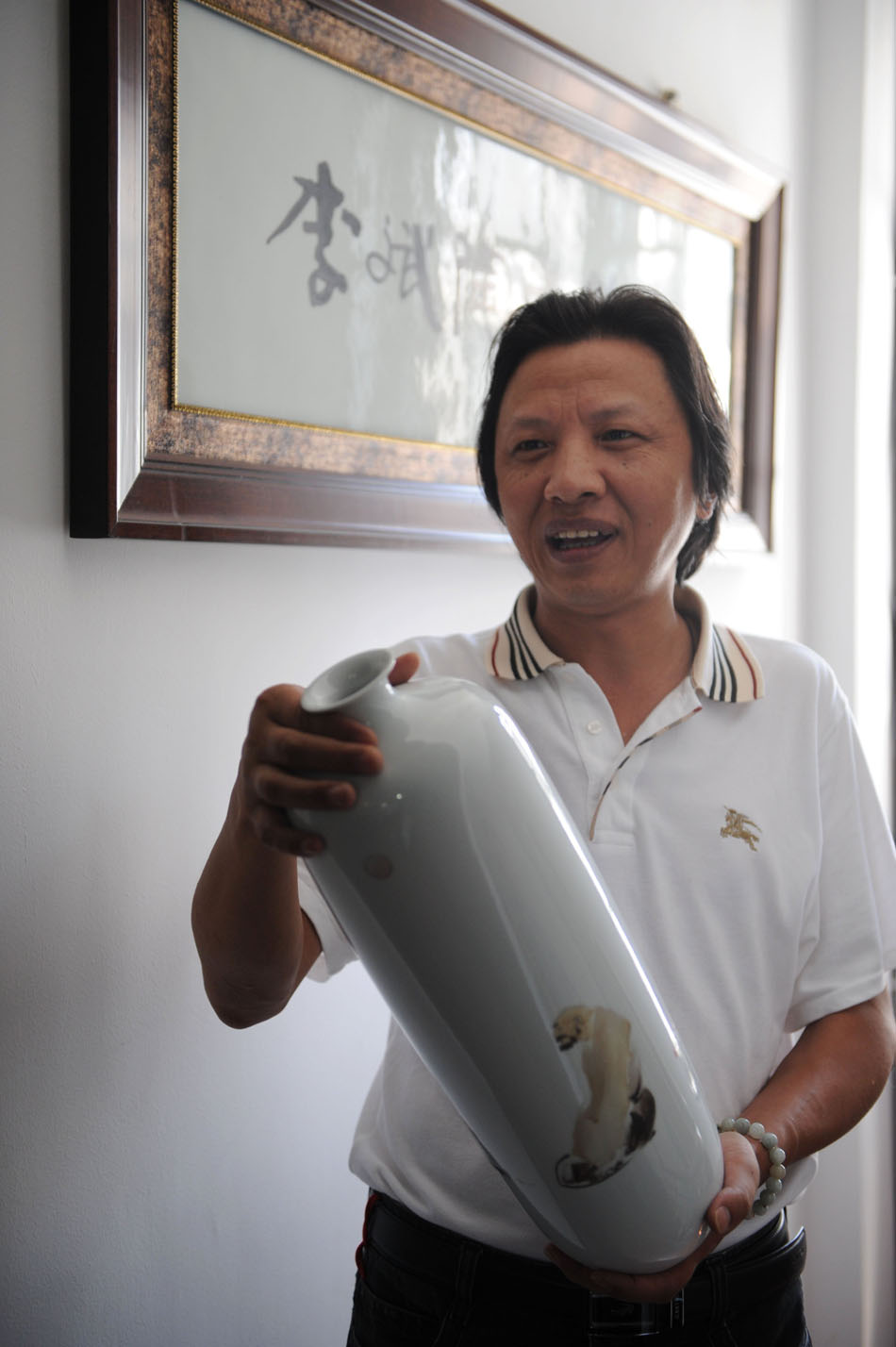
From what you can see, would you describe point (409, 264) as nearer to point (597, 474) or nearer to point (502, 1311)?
point (597, 474)

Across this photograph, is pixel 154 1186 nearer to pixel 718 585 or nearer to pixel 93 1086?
pixel 93 1086

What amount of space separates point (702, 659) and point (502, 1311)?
1.64 feet

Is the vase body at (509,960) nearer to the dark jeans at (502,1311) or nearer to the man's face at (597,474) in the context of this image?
the dark jeans at (502,1311)

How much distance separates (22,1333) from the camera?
897mm

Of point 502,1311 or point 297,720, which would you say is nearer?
point 297,720

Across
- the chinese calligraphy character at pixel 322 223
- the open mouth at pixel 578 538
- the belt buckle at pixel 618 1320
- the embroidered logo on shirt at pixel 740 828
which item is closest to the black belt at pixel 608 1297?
the belt buckle at pixel 618 1320

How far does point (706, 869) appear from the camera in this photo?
0.86 metres

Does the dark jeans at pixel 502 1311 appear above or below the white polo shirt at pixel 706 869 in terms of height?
below

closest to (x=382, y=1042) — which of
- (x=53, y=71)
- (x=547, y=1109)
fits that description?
(x=547, y=1109)

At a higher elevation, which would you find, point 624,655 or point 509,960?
point 624,655

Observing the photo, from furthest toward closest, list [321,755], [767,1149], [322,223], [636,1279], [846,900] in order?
[322,223] < [846,900] < [767,1149] < [636,1279] < [321,755]

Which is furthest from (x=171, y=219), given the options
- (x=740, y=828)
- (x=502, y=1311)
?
(x=502, y=1311)

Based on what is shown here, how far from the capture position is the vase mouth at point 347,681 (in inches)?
23.1

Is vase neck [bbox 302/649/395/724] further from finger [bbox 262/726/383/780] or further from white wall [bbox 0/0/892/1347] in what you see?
white wall [bbox 0/0/892/1347]
